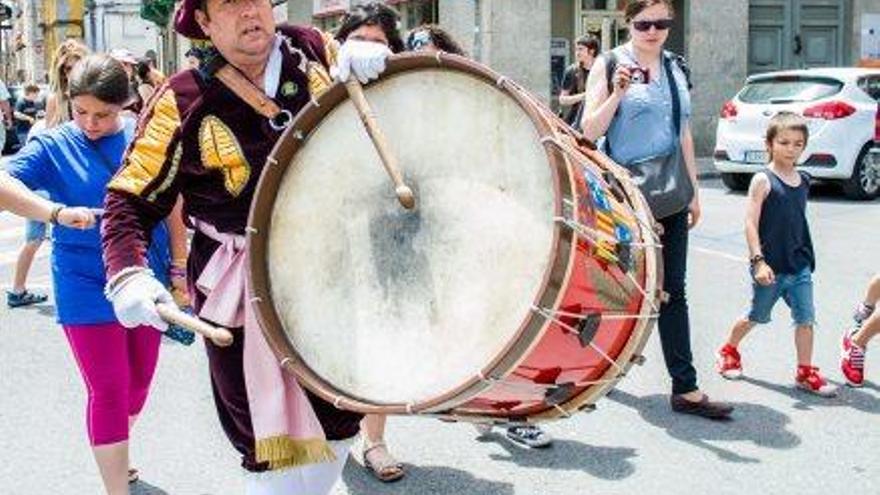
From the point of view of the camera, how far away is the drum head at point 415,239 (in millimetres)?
2203

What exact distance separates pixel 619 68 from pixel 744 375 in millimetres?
1998

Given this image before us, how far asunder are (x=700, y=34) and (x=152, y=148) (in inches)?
693

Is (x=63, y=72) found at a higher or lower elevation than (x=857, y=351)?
higher

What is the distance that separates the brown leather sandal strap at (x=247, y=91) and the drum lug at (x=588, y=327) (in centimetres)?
83

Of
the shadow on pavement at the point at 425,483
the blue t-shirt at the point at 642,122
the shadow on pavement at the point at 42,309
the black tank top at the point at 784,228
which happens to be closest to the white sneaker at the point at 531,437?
the shadow on pavement at the point at 425,483

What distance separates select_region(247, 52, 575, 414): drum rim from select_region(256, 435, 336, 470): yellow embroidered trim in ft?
0.68

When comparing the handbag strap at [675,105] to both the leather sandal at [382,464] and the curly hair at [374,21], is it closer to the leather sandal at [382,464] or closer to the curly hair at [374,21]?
the curly hair at [374,21]

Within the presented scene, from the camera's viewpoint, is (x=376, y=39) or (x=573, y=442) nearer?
(x=376, y=39)

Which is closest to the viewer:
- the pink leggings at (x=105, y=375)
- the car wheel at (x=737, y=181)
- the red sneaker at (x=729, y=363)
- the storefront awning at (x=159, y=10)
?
the pink leggings at (x=105, y=375)

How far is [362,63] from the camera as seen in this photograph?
2355 mm

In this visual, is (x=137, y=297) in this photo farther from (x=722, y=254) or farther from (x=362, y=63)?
A: (x=722, y=254)

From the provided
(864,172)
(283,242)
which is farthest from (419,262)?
(864,172)

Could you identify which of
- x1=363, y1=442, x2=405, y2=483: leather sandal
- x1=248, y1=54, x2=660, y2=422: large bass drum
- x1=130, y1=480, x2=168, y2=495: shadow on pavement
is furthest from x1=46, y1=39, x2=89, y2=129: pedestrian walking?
x1=248, y1=54, x2=660, y2=422: large bass drum

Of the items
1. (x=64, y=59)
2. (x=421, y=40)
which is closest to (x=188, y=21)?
(x=421, y=40)
